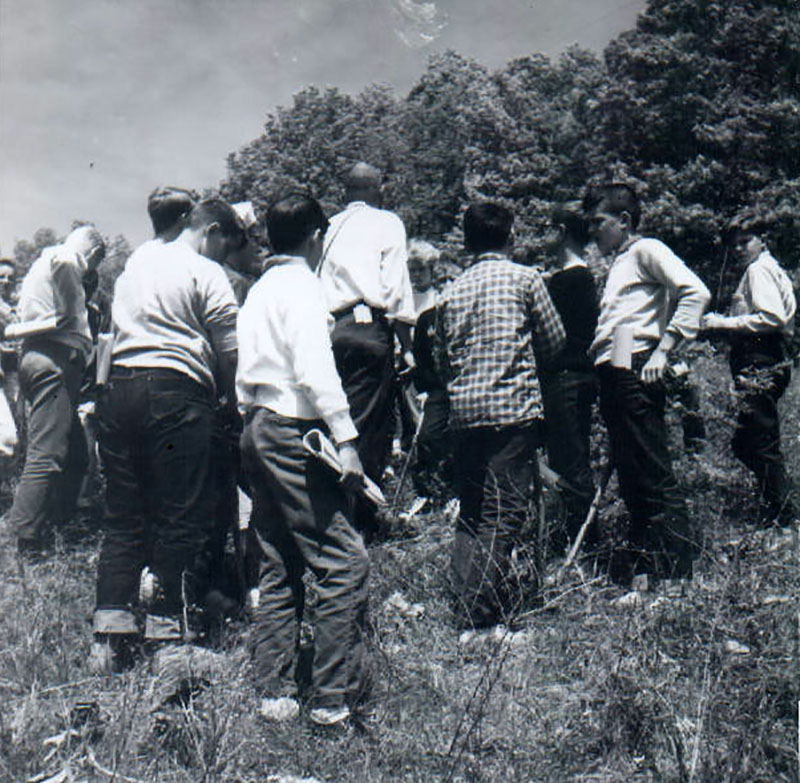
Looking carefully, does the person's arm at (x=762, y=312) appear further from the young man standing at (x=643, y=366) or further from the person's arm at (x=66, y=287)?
the person's arm at (x=66, y=287)

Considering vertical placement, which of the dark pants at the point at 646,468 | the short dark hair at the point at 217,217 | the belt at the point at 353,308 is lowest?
the dark pants at the point at 646,468

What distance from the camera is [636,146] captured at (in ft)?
87.7

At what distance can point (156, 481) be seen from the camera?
3518mm

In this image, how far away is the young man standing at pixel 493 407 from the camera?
11.8ft

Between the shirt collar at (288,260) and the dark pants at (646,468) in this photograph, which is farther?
the dark pants at (646,468)

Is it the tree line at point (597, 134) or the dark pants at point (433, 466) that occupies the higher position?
the tree line at point (597, 134)

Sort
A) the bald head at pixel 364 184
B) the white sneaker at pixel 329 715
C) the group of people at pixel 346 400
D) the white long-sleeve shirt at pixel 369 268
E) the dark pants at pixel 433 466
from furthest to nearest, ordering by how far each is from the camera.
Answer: the dark pants at pixel 433 466
the bald head at pixel 364 184
the white long-sleeve shirt at pixel 369 268
the group of people at pixel 346 400
the white sneaker at pixel 329 715

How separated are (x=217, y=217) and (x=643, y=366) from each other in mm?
2115

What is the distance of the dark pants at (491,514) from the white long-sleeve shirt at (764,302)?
1857 millimetres

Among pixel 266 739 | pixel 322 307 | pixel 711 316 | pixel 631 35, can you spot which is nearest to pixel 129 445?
pixel 322 307

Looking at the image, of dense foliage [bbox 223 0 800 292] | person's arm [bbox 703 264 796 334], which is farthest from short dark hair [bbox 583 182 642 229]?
dense foliage [bbox 223 0 800 292]

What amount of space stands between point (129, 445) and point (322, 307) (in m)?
1.10

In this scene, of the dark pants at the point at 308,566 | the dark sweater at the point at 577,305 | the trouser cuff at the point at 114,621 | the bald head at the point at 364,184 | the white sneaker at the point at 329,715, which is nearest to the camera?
the white sneaker at the point at 329,715

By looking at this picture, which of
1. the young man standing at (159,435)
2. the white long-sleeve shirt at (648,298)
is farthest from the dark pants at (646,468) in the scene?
the young man standing at (159,435)
